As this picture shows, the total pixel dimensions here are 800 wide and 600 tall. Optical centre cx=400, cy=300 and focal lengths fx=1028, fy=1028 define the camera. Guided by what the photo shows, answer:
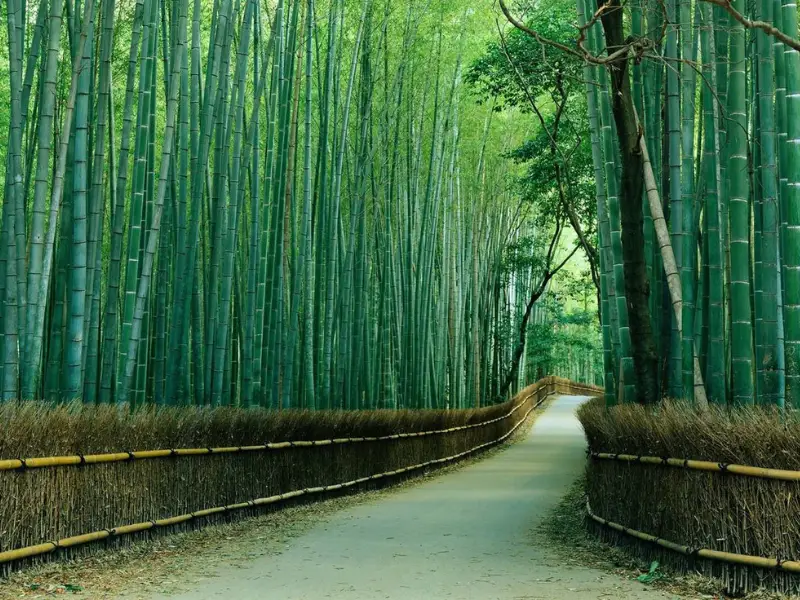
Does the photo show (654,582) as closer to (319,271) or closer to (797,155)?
(797,155)

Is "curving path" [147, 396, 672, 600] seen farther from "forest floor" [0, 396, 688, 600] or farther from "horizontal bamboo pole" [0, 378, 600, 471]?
"horizontal bamboo pole" [0, 378, 600, 471]

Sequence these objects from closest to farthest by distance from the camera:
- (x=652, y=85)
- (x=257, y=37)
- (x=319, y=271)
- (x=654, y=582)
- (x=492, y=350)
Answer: (x=654, y=582) < (x=652, y=85) < (x=257, y=37) < (x=319, y=271) < (x=492, y=350)

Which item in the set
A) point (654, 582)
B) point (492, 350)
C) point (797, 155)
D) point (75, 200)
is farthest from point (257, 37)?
point (492, 350)

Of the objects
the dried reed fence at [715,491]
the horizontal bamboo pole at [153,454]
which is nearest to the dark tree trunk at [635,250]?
the dried reed fence at [715,491]

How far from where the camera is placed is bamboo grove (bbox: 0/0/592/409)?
5.54 m

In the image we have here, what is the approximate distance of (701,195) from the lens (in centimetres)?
657

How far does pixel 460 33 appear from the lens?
1188cm

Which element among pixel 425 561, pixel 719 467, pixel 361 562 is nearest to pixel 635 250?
pixel 719 467

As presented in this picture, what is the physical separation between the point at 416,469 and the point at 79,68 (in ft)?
21.0

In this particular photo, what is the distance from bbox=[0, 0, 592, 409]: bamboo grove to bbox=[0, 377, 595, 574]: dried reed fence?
0.44 m

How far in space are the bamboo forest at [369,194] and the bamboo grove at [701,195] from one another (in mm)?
17

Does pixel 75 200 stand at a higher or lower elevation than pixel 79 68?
lower

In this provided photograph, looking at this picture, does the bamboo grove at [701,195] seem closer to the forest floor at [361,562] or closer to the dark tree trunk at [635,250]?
the dark tree trunk at [635,250]

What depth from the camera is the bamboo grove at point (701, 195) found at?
475 cm
